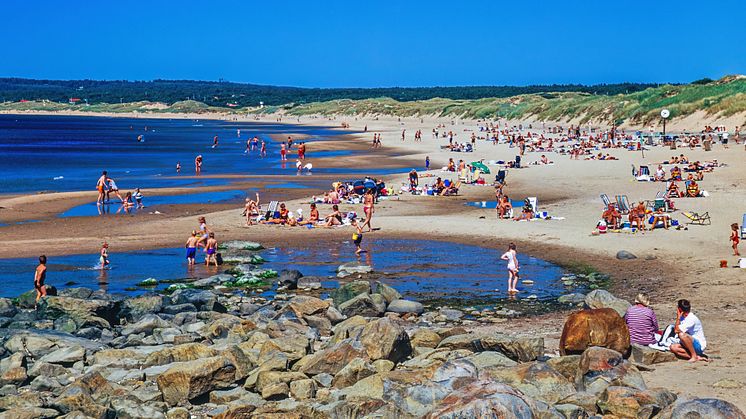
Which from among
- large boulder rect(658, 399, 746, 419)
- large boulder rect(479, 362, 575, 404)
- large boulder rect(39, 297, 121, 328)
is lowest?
large boulder rect(39, 297, 121, 328)

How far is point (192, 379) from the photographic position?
1136cm

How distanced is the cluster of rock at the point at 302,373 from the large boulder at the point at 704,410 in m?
0.02

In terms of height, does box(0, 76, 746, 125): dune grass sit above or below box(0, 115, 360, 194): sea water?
above

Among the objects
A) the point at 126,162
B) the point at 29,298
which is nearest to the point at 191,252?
the point at 29,298

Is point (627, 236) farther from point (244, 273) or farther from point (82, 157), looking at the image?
point (82, 157)

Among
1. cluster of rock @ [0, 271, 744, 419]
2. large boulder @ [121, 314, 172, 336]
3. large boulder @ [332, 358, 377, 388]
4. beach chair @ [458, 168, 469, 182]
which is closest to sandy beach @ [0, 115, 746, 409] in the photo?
beach chair @ [458, 168, 469, 182]

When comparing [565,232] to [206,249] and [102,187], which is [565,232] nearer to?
[206,249]

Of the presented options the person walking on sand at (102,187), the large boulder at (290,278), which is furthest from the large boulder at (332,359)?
the person walking on sand at (102,187)

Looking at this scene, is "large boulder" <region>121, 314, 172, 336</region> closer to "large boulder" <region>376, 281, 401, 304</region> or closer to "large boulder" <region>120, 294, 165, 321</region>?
"large boulder" <region>120, 294, 165, 321</region>

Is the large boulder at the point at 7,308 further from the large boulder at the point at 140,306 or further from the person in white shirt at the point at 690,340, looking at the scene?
the person in white shirt at the point at 690,340

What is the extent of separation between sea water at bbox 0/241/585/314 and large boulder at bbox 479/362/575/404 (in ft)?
20.9

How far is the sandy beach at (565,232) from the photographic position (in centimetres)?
1520

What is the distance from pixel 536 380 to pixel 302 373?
10.1 feet

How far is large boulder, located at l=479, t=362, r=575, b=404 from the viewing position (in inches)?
416
